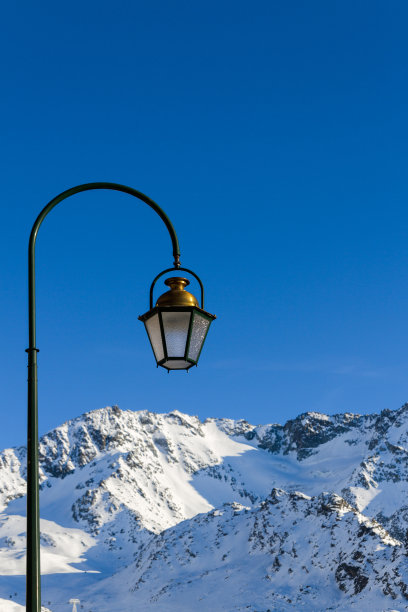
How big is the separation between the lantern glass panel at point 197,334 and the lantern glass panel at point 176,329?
0.08 meters

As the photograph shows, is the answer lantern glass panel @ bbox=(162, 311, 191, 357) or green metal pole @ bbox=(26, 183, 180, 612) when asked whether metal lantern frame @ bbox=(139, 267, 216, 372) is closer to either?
lantern glass panel @ bbox=(162, 311, 191, 357)

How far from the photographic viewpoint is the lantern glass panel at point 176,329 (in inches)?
325

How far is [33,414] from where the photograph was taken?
25.8ft

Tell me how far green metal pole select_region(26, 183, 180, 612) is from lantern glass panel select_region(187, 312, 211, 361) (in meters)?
0.78

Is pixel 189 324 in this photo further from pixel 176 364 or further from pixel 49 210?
pixel 49 210

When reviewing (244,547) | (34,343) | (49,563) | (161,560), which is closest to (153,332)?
(34,343)

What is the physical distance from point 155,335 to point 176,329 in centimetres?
23

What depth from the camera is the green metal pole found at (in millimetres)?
7422

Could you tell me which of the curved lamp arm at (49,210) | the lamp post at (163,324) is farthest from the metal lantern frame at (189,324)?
the curved lamp arm at (49,210)

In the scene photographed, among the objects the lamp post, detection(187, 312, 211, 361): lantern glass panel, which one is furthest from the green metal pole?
detection(187, 312, 211, 361): lantern glass panel

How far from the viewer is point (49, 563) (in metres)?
197

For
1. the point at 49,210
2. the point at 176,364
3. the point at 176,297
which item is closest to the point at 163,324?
the point at 176,297

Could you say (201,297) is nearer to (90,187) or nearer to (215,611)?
(90,187)

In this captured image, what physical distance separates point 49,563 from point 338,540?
89224 mm
